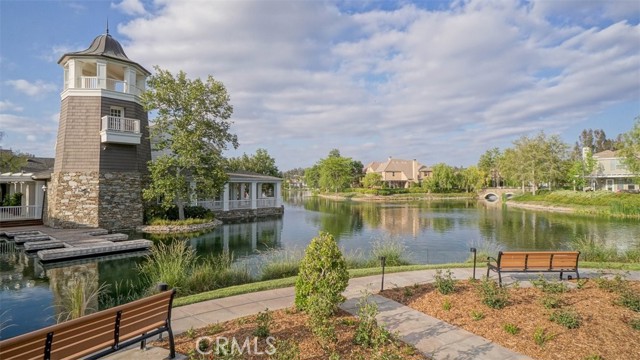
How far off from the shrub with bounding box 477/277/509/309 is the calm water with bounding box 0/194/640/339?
6016 millimetres

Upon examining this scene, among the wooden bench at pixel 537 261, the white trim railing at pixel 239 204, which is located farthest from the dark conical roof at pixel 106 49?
the wooden bench at pixel 537 261

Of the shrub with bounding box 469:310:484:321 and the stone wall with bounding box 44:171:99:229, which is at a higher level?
the stone wall with bounding box 44:171:99:229

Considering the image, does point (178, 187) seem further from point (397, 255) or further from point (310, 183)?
point (310, 183)

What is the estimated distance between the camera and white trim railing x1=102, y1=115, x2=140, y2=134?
1783cm

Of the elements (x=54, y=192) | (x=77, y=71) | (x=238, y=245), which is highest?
(x=77, y=71)

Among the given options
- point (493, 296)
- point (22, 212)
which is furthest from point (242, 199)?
point (493, 296)

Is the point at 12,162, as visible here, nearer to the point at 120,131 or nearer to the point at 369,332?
the point at 120,131

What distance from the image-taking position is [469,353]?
159 inches

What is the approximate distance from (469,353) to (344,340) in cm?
145

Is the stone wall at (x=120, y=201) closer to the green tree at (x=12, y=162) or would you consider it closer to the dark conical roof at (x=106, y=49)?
the dark conical roof at (x=106, y=49)

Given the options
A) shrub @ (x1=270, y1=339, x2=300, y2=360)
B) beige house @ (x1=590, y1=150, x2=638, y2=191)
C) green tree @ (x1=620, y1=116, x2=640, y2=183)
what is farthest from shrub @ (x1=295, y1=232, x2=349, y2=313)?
beige house @ (x1=590, y1=150, x2=638, y2=191)

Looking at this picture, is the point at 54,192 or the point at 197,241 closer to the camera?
the point at 197,241

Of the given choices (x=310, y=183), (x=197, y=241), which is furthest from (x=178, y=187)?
(x=310, y=183)

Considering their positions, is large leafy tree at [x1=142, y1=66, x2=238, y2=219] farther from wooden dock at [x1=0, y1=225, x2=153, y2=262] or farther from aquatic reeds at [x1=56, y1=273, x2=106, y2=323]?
aquatic reeds at [x1=56, y1=273, x2=106, y2=323]
